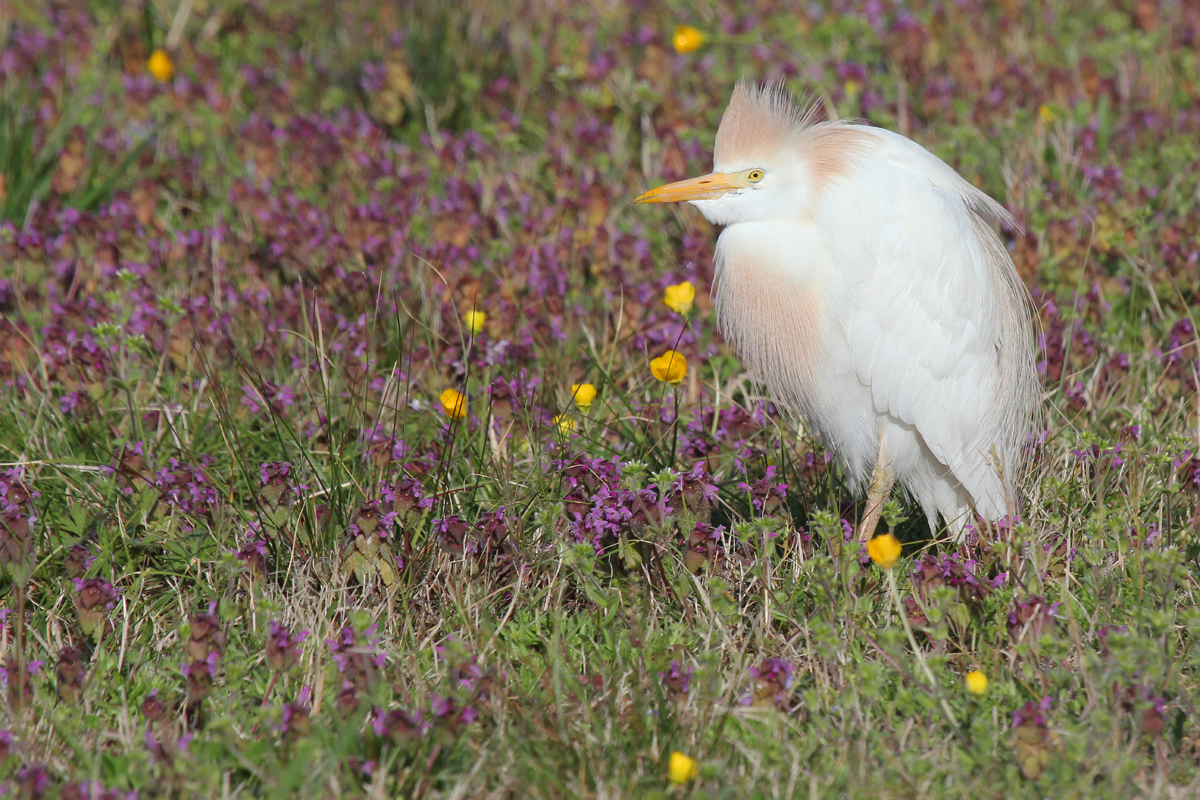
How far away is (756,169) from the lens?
325cm

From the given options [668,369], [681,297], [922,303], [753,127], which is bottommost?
[668,369]

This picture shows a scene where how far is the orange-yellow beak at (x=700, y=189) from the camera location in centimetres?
327

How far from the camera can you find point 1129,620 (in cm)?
288

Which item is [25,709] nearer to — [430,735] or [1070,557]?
[430,735]

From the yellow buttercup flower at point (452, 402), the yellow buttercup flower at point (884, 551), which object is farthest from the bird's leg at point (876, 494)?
the yellow buttercup flower at point (452, 402)

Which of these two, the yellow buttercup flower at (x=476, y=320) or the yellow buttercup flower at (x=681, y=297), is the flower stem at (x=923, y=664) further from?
the yellow buttercup flower at (x=476, y=320)

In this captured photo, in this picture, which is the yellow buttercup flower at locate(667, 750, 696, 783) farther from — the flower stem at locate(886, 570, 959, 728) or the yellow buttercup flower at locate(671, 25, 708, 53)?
the yellow buttercup flower at locate(671, 25, 708, 53)

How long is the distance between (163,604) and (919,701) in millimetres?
1933

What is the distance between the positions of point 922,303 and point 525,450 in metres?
1.28

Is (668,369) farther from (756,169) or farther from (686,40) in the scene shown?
(686,40)

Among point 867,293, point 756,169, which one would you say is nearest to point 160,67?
point 756,169

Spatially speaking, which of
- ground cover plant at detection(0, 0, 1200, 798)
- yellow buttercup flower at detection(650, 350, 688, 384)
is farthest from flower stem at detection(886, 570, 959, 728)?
yellow buttercup flower at detection(650, 350, 688, 384)

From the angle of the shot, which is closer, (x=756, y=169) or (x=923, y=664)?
(x=923, y=664)

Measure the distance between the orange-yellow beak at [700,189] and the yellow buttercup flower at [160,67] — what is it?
3.76 meters
